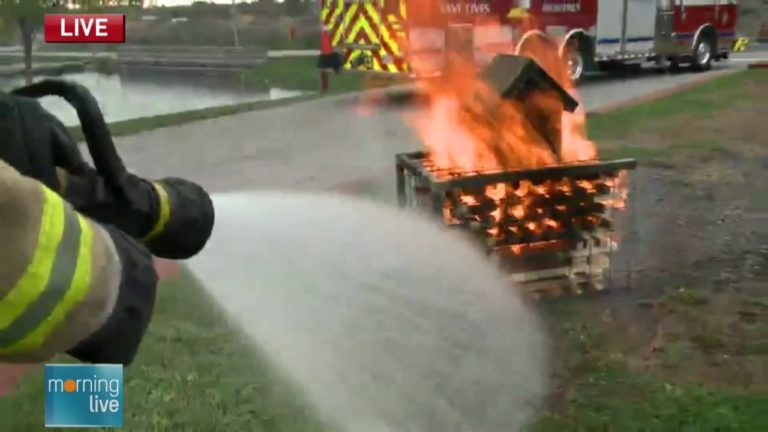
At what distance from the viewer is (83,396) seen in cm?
265

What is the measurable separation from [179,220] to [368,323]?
206 cm

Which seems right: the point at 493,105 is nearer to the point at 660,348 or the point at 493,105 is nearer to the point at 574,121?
the point at 574,121

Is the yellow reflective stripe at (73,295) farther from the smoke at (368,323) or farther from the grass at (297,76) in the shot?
the grass at (297,76)

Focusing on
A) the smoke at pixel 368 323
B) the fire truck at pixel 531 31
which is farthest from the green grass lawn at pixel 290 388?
the fire truck at pixel 531 31

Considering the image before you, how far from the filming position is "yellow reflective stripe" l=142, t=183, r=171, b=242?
4.74 feet

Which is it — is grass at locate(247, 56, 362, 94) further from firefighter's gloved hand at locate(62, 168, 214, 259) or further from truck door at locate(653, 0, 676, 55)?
firefighter's gloved hand at locate(62, 168, 214, 259)

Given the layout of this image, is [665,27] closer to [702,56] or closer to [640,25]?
[640,25]

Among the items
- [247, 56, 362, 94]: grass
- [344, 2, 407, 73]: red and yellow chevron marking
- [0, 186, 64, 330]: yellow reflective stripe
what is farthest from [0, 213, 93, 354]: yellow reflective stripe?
[247, 56, 362, 94]: grass

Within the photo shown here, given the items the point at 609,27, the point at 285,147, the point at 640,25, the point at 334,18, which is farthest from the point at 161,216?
the point at 640,25

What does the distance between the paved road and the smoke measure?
154 inches

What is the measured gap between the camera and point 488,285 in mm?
4562

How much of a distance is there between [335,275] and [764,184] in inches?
231

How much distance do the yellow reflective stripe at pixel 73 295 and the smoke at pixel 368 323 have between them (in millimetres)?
1462

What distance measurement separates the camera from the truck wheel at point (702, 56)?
1917 centimetres
